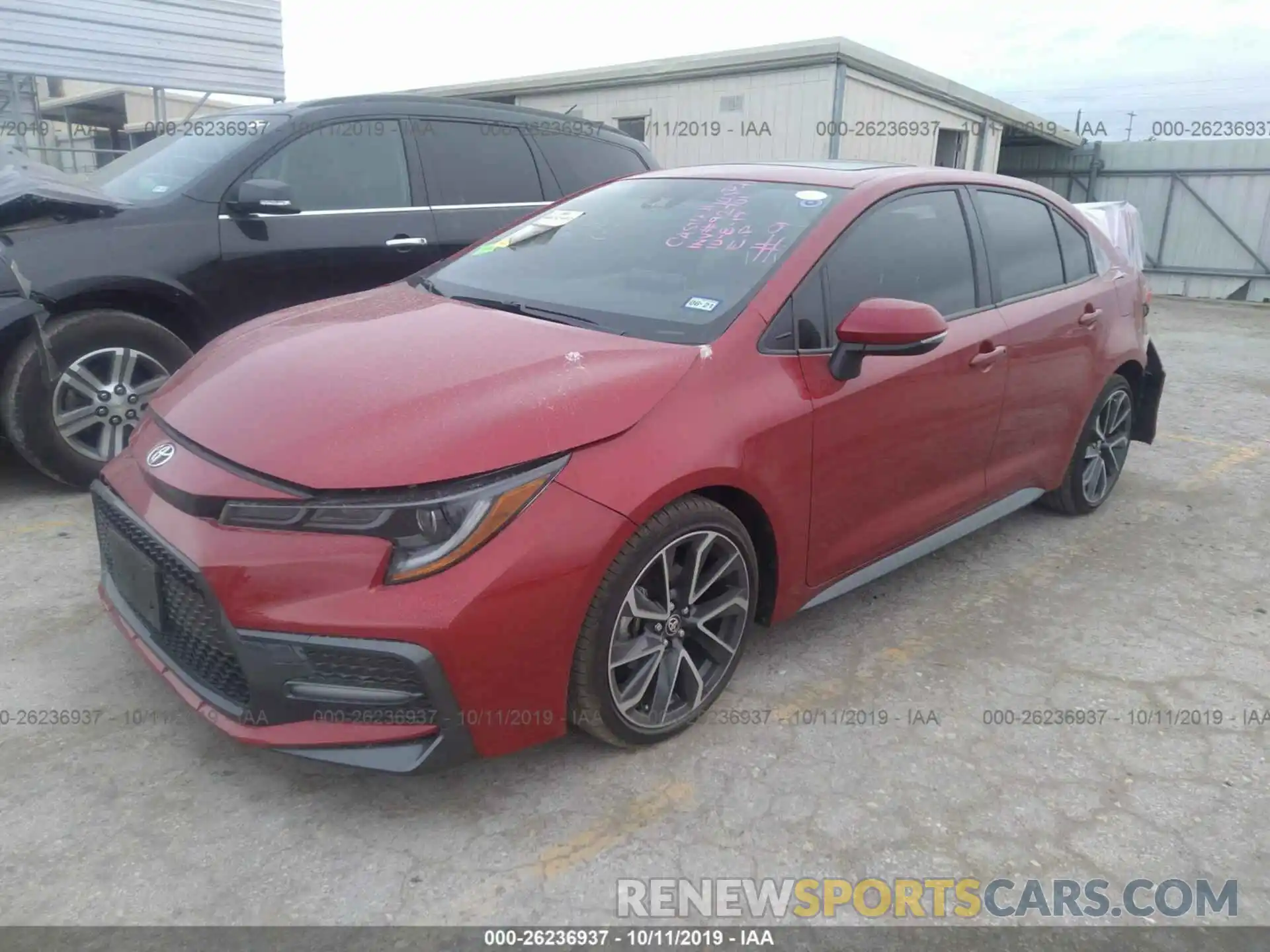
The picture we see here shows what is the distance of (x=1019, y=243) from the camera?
3846 millimetres

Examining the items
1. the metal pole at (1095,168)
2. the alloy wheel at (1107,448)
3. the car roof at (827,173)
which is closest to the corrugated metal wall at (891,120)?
the metal pole at (1095,168)

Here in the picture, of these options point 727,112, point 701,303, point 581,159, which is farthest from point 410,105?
point 727,112

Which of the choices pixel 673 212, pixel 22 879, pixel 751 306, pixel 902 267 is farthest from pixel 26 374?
pixel 902 267

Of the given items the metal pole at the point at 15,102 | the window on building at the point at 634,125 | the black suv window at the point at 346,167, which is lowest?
the black suv window at the point at 346,167

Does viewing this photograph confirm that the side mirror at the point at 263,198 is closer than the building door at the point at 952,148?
Yes

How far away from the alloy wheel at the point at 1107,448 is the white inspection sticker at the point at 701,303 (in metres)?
2.43

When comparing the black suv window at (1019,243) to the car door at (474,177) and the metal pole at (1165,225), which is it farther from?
the metal pole at (1165,225)

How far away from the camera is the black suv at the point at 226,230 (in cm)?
401

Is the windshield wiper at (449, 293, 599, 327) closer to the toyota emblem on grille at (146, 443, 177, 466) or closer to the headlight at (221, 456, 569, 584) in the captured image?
the headlight at (221, 456, 569, 584)

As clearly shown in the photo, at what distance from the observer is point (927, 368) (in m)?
3.20

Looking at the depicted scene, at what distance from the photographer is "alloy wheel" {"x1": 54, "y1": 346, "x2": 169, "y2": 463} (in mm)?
4086

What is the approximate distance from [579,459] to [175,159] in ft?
12.0

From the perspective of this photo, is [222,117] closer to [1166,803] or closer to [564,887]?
[564,887]

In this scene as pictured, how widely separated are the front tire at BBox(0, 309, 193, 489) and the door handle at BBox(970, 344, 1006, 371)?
3.42 m
